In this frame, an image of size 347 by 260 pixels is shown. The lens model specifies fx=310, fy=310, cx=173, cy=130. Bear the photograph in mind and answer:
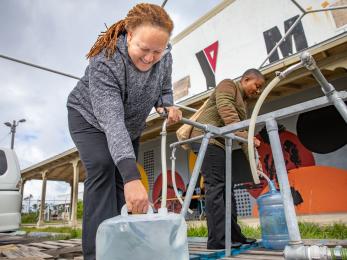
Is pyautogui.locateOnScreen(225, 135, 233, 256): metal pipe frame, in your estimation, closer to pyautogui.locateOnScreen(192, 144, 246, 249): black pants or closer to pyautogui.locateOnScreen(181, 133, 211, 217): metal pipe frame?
pyautogui.locateOnScreen(192, 144, 246, 249): black pants

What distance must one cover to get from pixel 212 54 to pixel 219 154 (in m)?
7.18

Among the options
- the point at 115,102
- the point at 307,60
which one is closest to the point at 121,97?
the point at 115,102

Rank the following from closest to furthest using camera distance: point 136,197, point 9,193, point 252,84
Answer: point 136,197 < point 252,84 < point 9,193

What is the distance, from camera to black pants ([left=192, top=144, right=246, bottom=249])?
91.7 inches

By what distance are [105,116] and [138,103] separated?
38cm

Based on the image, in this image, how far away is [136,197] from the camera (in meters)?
1.06

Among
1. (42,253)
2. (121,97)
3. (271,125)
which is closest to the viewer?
(271,125)

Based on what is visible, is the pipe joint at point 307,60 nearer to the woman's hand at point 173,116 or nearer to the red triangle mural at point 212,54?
the woman's hand at point 173,116

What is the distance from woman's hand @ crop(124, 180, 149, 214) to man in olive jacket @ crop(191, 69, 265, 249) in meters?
1.29

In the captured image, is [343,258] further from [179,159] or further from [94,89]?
[179,159]

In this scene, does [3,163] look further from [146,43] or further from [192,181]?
[146,43]

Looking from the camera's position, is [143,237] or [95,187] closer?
[143,237]

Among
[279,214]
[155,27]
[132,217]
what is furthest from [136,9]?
[279,214]

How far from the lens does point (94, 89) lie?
1.39 metres
